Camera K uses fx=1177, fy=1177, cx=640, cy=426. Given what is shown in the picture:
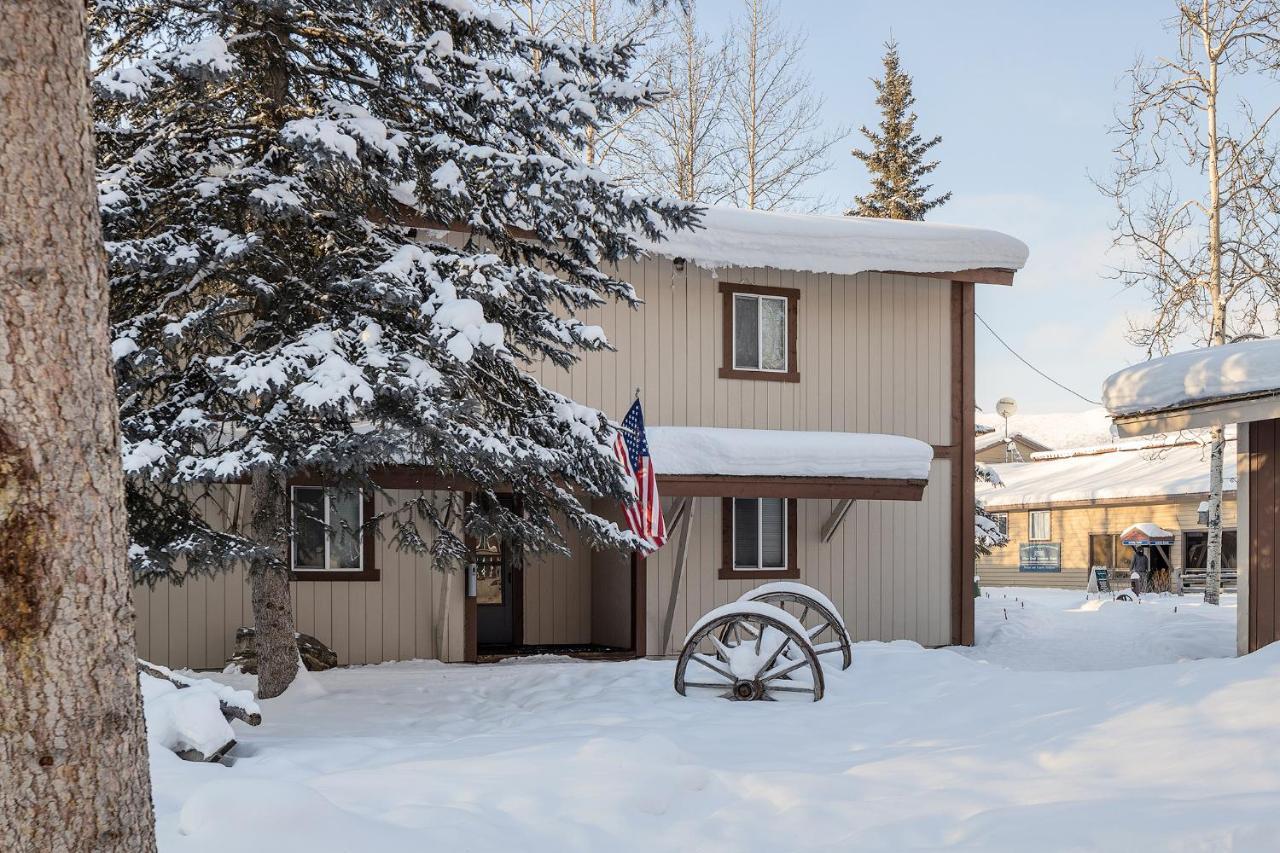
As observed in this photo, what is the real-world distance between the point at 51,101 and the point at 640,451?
8.58 meters

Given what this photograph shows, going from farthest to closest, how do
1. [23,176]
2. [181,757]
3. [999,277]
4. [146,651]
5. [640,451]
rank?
[999,277], [146,651], [640,451], [181,757], [23,176]

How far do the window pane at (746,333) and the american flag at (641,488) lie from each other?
368cm

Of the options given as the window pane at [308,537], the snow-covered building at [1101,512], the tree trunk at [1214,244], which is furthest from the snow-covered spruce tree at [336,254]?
the snow-covered building at [1101,512]

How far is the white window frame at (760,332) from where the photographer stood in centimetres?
A: 1502

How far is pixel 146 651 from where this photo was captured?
12594 millimetres

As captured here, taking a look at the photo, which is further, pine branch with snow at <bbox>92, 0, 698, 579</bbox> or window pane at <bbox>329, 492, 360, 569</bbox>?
window pane at <bbox>329, 492, 360, 569</bbox>

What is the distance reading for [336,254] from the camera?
30.7 feet

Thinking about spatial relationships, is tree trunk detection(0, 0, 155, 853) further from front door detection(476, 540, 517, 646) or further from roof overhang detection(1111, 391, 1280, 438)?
front door detection(476, 540, 517, 646)

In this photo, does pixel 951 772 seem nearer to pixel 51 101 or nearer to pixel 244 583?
pixel 51 101

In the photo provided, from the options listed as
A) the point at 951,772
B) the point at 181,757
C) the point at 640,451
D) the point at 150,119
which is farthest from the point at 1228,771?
the point at 150,119

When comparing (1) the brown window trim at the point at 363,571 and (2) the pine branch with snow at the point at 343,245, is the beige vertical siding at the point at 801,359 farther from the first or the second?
(2) the pine branch with snow at the point at 343,245

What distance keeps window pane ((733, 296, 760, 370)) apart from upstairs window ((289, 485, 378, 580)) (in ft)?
16.6

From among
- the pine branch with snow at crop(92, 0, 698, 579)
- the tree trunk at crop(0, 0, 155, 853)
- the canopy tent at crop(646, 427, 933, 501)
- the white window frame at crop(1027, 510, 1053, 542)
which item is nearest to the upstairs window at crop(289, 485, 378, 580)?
the pine branch with snow at crop(92, 0, 698, 579)

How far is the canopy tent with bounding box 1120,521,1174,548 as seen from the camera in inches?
1157
